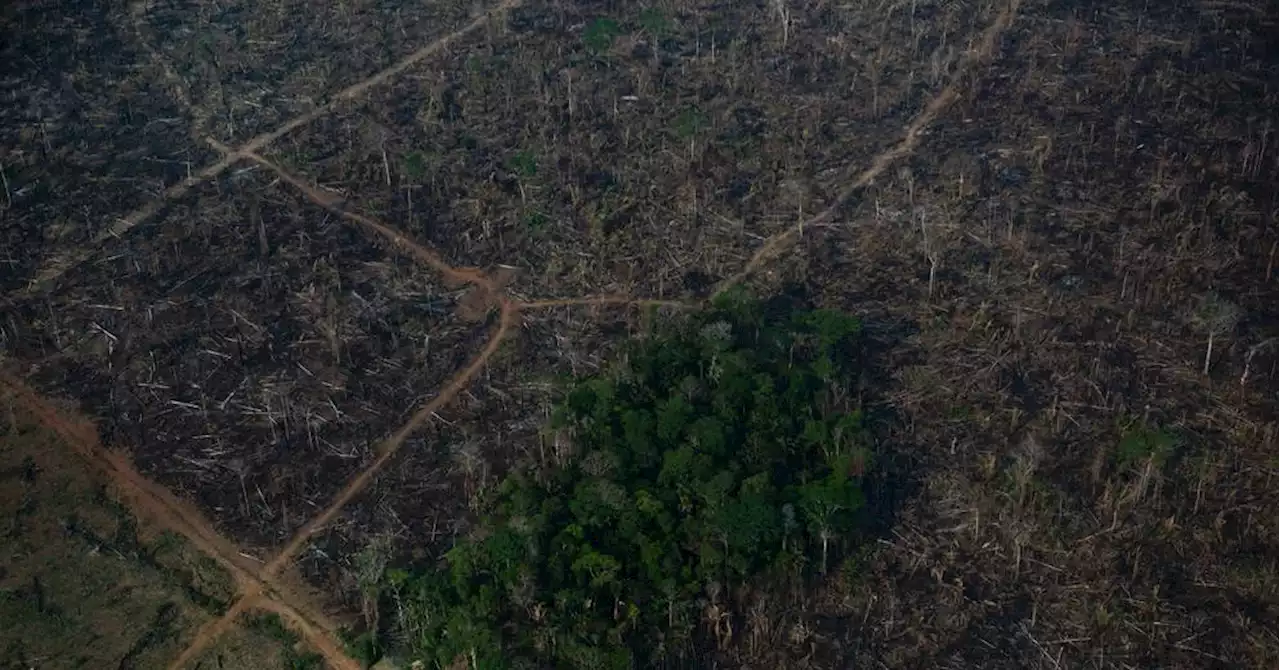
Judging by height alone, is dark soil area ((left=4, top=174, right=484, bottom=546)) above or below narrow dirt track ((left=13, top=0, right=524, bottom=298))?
below

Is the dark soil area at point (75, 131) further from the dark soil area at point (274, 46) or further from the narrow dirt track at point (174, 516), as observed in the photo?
the narrow dirt track at point (174, 516)

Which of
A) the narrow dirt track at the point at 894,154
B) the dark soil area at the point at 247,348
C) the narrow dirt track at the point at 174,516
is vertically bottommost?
the narrow dirt track at the point at 174,516

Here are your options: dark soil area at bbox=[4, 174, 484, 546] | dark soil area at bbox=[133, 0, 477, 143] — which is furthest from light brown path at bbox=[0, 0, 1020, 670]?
dark soil area at bbox=[133, 0, 477, 143]

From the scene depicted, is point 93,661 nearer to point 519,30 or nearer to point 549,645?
point 549,645

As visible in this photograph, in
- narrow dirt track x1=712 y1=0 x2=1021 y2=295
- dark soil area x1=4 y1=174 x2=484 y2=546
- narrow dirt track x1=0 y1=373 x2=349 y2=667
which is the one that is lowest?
narrow dirt track x1=0 y1=373 x2=349 y2=667

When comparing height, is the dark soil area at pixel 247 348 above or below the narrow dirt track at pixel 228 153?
below

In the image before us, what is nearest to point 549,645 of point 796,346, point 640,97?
point 796,346

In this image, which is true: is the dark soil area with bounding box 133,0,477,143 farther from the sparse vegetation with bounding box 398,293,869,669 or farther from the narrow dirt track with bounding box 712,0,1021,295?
the sparse vegetation with bounding box 398,293,869,669

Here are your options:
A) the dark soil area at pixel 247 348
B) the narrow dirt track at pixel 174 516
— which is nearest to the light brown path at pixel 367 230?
the narrow dirt track at pixel 174 516
